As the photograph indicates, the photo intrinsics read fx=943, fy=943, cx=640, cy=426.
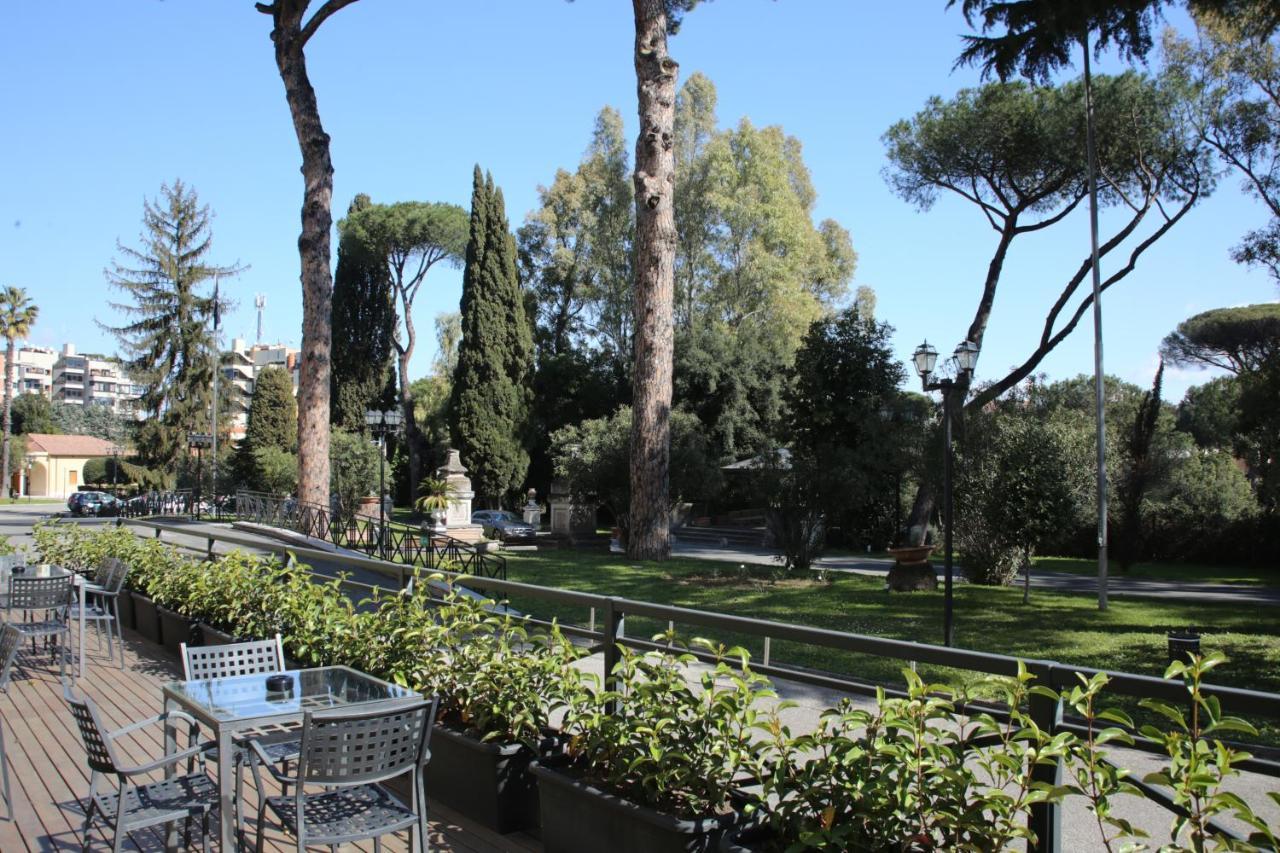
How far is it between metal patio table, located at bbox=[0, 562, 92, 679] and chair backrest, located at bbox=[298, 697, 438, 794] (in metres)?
4.93

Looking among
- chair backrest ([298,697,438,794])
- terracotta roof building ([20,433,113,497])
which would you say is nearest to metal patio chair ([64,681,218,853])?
chair backrest ([298,697,438,794])

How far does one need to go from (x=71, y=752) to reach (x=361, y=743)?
321 centimetres

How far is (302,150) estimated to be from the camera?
51.3 feet

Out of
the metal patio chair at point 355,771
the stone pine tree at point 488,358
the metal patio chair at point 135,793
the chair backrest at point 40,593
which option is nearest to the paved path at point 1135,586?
the stone pine tree at point 488,358

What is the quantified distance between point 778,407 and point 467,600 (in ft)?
109

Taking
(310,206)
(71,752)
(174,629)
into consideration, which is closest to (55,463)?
(310,206)

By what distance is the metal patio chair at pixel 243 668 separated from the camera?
12.7 feet

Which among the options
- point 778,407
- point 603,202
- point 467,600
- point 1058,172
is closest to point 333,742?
point 467,600

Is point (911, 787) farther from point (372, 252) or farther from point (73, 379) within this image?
point (73, 379)

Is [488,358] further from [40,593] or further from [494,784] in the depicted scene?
[494,784]

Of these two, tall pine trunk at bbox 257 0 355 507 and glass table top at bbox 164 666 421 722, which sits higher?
tall pine trunk at bbox 257 0 355 507

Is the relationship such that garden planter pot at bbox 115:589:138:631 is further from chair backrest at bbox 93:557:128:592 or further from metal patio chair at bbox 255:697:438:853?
metal patio chair at bbox 255:697:438:853

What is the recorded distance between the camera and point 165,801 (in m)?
3.58

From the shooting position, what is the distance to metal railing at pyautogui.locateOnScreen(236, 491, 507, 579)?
17.4 m
